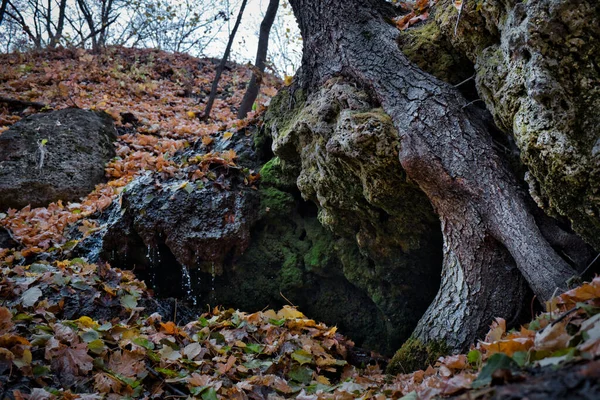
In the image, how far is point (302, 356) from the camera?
3.14 metres

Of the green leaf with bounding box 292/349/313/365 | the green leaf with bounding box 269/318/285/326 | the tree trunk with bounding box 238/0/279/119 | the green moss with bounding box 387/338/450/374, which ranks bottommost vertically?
the green moss with bounding box 387/338/450/374

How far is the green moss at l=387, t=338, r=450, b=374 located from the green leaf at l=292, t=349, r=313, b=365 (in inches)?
28.0

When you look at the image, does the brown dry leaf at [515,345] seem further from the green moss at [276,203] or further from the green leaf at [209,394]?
the green moss at [276,203]

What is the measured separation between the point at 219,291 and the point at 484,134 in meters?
3.36

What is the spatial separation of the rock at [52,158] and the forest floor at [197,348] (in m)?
0.39

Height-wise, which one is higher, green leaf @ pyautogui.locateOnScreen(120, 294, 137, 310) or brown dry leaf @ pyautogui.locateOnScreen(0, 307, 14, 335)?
brown dry leaf @ pyautogui.locateOnScreen(0, 307, 14, 335)

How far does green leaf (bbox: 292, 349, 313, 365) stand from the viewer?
309cm

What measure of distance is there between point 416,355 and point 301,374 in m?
0.91

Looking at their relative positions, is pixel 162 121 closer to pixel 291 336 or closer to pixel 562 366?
pixel 291 336

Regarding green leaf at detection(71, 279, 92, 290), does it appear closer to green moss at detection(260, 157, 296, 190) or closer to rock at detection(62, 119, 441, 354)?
rock at detection(62, 119, 441, 354)

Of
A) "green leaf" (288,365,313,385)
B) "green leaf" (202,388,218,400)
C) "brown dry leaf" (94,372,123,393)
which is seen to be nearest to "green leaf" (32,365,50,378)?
"brown dry leaf" (94,372,123,393)

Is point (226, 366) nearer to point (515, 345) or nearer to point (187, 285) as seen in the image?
point (515, 345)

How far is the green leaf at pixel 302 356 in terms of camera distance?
10.1 ft

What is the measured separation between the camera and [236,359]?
295 cm
